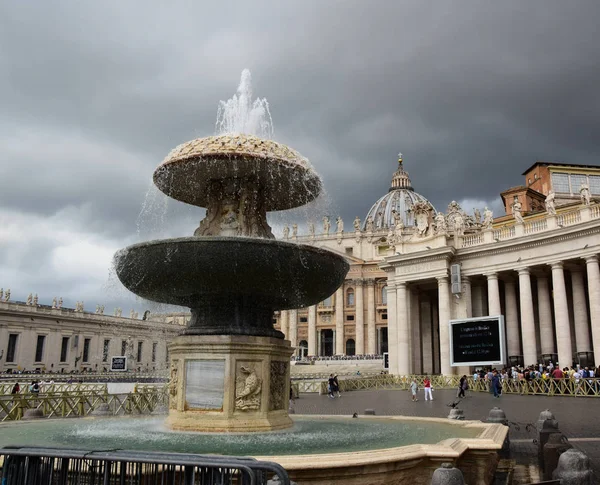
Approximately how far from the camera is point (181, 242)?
26.8 ft

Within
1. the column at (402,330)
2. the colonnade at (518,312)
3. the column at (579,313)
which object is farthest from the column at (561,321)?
the column at (402,330)

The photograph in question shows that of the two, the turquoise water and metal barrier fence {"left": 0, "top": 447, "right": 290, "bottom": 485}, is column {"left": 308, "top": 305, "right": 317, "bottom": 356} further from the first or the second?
metal barrier fence {"left": 0, "top": 447, "right": 290, "bottom": 485}

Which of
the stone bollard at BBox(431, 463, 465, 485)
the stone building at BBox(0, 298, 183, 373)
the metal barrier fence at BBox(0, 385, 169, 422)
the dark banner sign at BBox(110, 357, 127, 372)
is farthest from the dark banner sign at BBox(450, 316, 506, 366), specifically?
the stone building at BBox(0, 298, 183, 373)

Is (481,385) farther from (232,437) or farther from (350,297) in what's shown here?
(350,297)

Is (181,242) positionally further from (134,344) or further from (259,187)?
(134,344)

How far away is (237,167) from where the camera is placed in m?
9.42

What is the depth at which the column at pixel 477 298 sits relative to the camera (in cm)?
4138

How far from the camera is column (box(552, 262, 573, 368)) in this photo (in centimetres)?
3250

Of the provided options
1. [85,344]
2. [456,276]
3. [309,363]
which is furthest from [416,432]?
[85,344]

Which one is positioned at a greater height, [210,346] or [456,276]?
[456,276]

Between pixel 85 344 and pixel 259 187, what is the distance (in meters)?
67.5

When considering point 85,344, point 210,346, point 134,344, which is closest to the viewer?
point 210,346

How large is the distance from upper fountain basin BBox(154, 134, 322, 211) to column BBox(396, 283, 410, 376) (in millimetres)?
30926

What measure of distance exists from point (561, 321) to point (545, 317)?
3.89 meters
